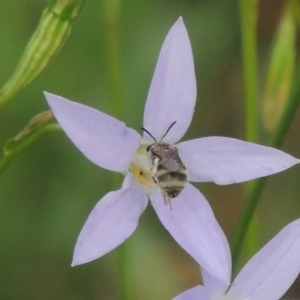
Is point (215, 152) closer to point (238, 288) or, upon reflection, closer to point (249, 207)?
point (249, 207)

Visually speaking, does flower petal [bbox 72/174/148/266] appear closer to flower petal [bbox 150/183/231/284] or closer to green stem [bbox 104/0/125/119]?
flower petal [bbox 150/183/231/284]

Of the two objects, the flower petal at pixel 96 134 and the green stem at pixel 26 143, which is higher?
the flower petal at pixel 96 134

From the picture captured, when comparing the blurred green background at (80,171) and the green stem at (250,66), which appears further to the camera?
the blurred green background at (80,171)

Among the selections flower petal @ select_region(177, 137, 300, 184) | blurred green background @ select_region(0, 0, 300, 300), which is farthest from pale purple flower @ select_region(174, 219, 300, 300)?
blurred green background @ select_region(0, 0, 300, 300)

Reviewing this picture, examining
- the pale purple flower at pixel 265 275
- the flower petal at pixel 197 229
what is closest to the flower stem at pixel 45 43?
the flower petal at pixel 197 229

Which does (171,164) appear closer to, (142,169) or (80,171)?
(142,169)

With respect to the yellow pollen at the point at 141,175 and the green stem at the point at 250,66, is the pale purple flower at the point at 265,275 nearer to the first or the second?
the yellow pollen at the point at 141,175

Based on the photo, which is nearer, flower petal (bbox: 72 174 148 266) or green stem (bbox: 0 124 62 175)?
flower petal (bbox: 72 174 148 266)
